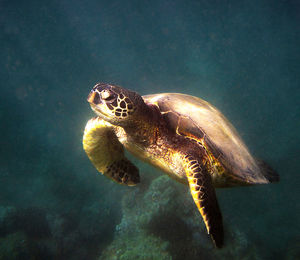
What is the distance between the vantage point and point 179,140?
214 cm

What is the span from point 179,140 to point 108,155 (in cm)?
128

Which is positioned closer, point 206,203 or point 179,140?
point 206,203

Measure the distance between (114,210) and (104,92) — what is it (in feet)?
31.1

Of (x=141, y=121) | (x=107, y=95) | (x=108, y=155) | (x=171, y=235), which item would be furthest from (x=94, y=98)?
(x=171, y=235)

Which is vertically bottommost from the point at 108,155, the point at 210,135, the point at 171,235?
the point at 171,235

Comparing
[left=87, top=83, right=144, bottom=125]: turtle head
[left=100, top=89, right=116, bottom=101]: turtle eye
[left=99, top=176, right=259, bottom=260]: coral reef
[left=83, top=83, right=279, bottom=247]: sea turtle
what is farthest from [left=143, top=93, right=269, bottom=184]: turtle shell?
[left=99, top=176, right=259, bottom=260]: coral reef

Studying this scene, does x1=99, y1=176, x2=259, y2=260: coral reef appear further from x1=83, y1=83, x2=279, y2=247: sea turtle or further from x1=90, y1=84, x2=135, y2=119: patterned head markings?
x1=90, y1=84, x2=135, y2=119: patterned head markings

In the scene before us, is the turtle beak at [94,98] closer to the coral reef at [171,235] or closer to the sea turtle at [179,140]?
the sea turtle at [179,140]

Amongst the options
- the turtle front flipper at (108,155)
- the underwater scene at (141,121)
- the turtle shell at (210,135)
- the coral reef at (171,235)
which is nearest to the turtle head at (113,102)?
the underwater scene at (141,121)

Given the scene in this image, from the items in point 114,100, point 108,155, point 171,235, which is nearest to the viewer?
point 114,100

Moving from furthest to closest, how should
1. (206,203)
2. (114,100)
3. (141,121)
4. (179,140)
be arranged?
(179,140) < (141,121) < (114,100) < (206,203)

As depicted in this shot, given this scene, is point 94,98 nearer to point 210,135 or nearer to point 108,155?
point 108,155

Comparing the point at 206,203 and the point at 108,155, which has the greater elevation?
the point at 206,203

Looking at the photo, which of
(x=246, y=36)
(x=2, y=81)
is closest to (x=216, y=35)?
(x=246, y=36)
